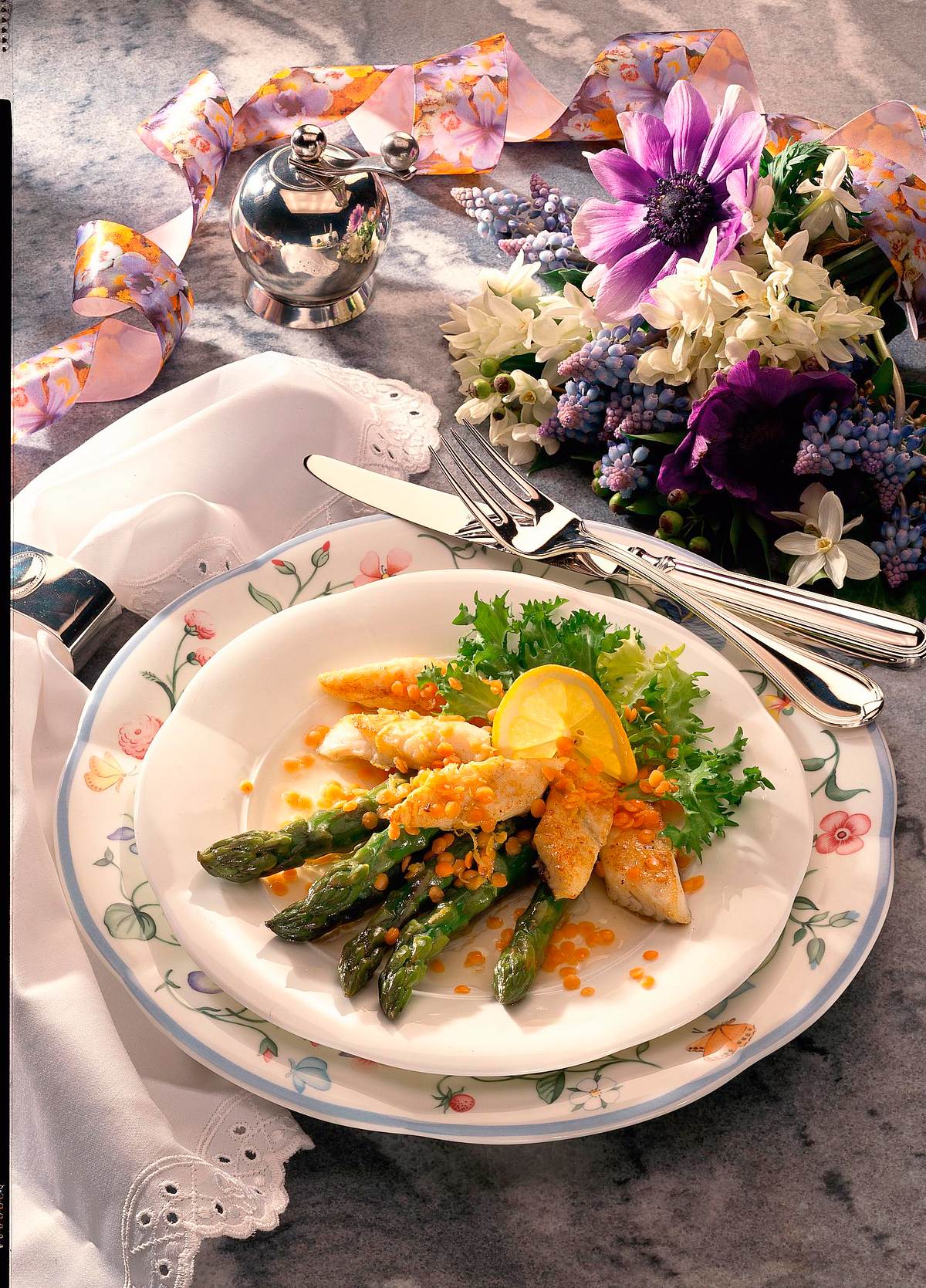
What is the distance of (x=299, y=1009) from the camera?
1.06m

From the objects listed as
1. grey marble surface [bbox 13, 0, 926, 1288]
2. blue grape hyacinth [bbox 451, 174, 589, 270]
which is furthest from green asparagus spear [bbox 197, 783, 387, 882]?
blue grape hyacinth [bbox 451, 174, 589, 270]

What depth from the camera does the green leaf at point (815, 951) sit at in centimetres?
112

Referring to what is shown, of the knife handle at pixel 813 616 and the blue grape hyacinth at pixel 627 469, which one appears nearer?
the knife handle at pixel 813 616

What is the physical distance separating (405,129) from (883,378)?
1248mm

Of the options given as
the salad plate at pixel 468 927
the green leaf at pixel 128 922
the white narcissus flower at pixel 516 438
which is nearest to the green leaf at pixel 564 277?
the white narcissus flower at pixel 516 438

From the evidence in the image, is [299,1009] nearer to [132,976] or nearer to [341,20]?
[132,976]

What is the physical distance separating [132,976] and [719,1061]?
572mm

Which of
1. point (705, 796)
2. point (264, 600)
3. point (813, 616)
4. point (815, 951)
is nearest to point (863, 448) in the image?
point (813, 616)

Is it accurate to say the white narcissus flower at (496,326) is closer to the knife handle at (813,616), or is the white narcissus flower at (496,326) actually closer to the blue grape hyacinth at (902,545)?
the knife handle at (813,616)

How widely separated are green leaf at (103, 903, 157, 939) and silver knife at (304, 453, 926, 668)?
640 mm

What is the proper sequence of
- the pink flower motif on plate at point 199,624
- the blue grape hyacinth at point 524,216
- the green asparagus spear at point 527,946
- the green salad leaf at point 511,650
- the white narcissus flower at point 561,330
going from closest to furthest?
1. the green asparagus spear at point 527,946
2. the green salad leaf at point 511,650
3. the pink flower motif on plate at point 199,624
4. the white narcissus flower at point 561,330
5. the blue grape hyacinth at point 524,216

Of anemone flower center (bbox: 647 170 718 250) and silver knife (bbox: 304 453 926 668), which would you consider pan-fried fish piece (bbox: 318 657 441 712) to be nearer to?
silver knife (bbox: 304 453 926 668)

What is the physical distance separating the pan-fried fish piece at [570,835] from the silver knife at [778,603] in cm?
37

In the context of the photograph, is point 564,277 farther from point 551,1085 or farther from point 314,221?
point 551,1085
